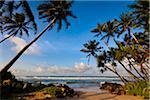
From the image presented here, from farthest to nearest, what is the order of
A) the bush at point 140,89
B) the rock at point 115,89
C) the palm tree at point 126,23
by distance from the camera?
the palm tree at point 126,23 < the rock at point 115,89 < the bush at point 140,89

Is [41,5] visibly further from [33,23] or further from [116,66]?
[116,66]

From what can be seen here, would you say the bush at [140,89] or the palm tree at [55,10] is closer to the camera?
the bush at [140,89]

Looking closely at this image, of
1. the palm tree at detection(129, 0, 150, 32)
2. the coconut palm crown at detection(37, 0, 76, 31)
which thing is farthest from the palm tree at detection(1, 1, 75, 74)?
the palm tree at detection(129, 0, 150, 32)

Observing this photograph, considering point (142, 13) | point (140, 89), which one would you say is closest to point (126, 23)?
point (142, 13)

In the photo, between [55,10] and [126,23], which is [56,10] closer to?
[55,10]

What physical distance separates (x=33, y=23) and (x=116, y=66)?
15405 mm

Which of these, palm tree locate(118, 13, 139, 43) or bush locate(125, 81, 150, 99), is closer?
bush locate(125, 81, 150, 99)

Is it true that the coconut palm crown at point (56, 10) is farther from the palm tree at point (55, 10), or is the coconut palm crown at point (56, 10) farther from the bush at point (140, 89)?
the bush at point (140, 89)

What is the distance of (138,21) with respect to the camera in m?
28.8

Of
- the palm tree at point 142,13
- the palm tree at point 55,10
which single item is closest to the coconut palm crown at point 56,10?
the palm tree at point 55,10

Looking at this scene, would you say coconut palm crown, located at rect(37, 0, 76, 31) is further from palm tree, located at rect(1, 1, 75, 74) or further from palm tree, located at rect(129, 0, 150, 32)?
palm tree, located at rect(129, 0, 150, 32)

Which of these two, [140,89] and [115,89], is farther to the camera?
[115,89]

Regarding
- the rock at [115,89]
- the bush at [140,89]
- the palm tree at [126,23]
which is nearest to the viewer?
the bush at [140,89]

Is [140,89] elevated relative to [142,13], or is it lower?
lower
